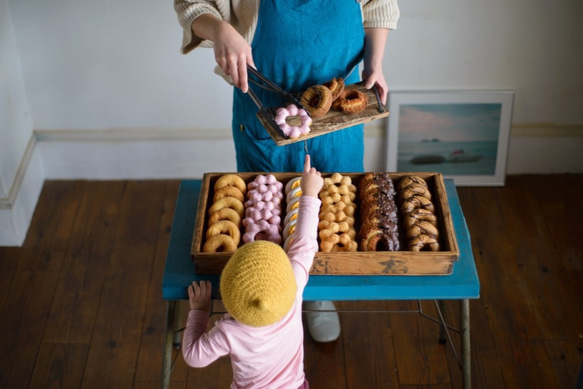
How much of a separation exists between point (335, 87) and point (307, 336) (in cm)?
118

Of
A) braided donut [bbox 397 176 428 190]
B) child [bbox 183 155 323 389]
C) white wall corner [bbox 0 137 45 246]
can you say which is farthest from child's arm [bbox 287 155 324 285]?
white wall corner [bbox 0 137 45 246]

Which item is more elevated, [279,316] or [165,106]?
[279,316]

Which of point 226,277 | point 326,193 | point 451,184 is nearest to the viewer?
point 226,277

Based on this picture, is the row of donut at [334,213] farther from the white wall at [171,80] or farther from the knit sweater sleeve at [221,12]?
the white wall at [171,80]

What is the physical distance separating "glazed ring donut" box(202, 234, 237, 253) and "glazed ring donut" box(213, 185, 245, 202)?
0.21m

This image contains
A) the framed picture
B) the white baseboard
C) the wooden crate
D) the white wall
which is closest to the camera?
the wooden crate

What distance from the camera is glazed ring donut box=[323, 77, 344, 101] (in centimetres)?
227

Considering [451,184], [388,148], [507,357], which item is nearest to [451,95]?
[388,148]

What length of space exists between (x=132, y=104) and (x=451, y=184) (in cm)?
181

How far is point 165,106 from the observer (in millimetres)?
3578

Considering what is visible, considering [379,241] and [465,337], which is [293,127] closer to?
[379,241]

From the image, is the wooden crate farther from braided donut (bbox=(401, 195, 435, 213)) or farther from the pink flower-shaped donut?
the pink flower-shaped donut

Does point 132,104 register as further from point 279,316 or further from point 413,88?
point 279,316

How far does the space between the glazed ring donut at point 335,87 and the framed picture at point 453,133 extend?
1.26 m
